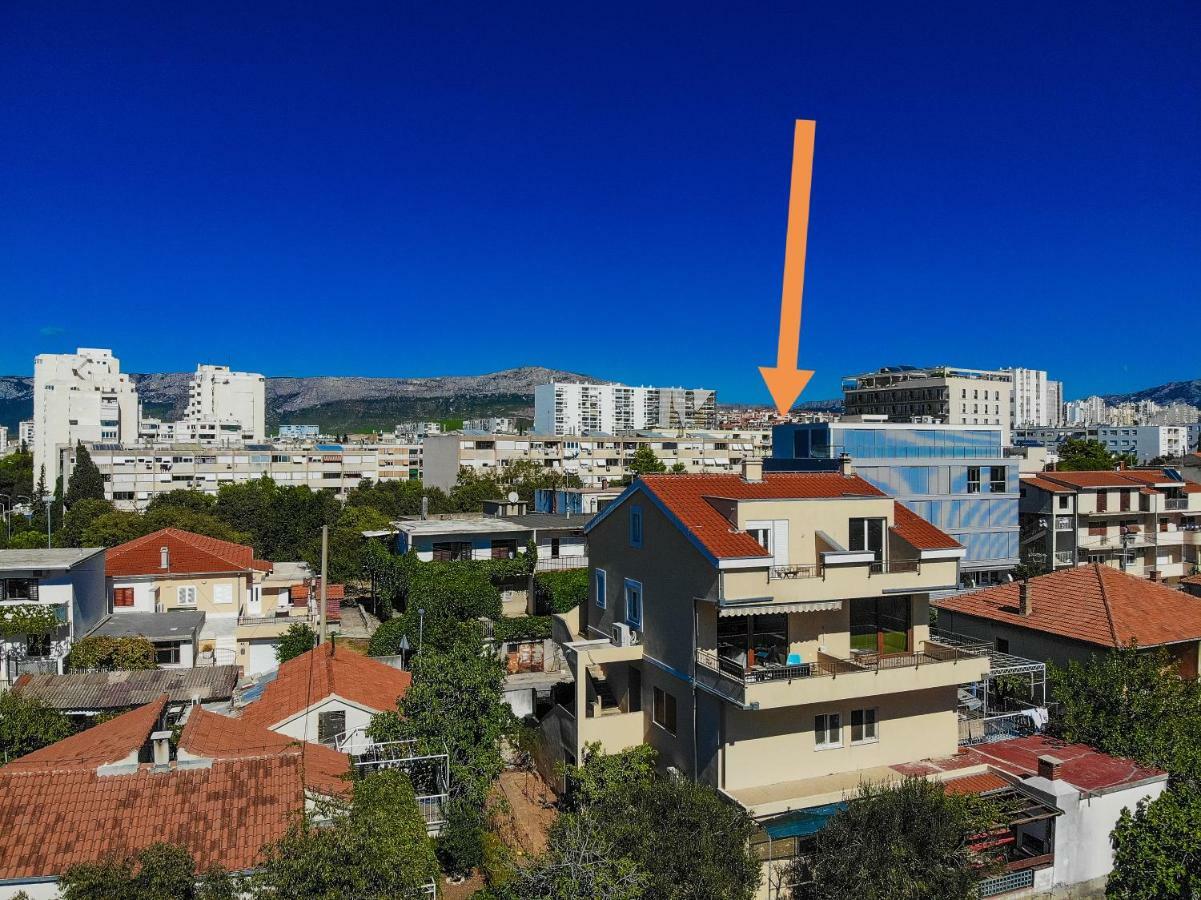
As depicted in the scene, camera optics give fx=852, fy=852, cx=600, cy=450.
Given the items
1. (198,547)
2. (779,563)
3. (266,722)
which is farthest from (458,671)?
(198,547)

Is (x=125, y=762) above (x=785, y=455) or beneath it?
beneath

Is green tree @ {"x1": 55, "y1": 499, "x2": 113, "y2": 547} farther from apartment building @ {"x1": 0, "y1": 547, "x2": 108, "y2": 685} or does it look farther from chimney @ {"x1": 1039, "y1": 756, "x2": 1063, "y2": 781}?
chimney @ {"x1": 1039, "y1": 756, "x2": 1063, "y2": 781}

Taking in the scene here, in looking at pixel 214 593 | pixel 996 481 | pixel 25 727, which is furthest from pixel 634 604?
pixel 996 481

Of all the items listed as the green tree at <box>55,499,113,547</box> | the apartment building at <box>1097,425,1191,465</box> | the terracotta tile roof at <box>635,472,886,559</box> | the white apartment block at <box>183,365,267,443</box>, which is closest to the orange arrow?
the terracotta tile roof at <box>635,472,886,559</box>

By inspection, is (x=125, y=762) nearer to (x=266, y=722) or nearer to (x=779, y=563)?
(x=266, y=722)

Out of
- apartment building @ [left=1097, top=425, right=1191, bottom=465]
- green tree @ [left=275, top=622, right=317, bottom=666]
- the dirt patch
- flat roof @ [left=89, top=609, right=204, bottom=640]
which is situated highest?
apartment building @ [left=1097, top=425, right=1191, bottom=465]

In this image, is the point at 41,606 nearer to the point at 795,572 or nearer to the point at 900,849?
the point at 795,572
